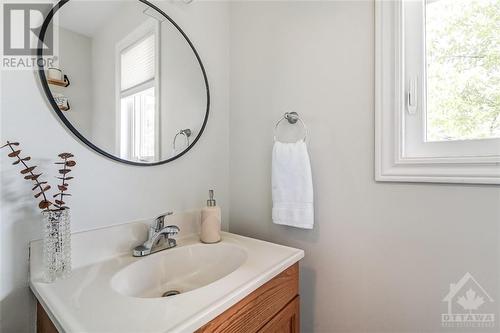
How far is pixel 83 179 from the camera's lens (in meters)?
0.77

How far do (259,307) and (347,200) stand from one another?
534mm

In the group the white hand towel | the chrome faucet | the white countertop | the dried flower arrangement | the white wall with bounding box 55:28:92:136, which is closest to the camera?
the white countertop

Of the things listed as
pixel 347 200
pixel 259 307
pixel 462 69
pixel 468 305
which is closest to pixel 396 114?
pixel 462 69

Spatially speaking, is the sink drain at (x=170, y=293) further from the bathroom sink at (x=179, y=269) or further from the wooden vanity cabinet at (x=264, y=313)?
the wooden vanity cabinet at (x=264, y=313)

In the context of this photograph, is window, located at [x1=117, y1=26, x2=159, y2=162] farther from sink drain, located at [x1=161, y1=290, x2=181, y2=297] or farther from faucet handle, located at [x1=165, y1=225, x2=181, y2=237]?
sink drain, located at [x1=161, y1=290, x2=181, y2=297]

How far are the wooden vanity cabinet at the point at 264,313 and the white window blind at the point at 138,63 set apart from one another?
2.51ft

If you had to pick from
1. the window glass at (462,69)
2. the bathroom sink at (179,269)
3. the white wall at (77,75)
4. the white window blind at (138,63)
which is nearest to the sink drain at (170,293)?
the bathroom sink at (179,269)

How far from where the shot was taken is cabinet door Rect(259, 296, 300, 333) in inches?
28.6

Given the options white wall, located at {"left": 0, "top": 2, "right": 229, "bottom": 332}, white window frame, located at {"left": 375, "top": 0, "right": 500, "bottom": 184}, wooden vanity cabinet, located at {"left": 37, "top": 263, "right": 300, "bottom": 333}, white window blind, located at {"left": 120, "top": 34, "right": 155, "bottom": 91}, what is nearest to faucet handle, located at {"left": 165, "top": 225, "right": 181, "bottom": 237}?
white wall, located at {"left": 0, "top": 2, "right": 229, "bottom": 332}

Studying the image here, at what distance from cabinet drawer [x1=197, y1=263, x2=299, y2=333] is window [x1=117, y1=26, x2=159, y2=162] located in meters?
0.63

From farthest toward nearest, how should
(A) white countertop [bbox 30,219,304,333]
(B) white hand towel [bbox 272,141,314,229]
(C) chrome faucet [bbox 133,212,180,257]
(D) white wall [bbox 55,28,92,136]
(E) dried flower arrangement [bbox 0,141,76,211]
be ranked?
(B) white hand towel [bbox 272,141,314,229] → (C) chrome faucet [bbox 133,212,180,257] → (D) white wall [bbox 55,28,92,136] → (E) dried flower arrangement [bbox 0,141,76,211] → (A) white countertop [bbox 30,219,304,333]

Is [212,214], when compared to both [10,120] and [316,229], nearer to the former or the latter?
[316,229]

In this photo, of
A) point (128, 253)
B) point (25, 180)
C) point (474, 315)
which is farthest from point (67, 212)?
point (474, 315)

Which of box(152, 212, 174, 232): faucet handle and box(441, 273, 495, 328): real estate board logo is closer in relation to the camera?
box(441, 273, 495, 328): real estate board logo
